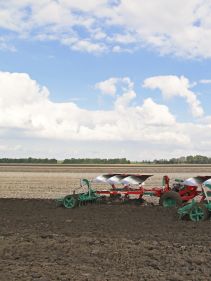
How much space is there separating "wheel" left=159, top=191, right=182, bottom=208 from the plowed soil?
134 centimetres

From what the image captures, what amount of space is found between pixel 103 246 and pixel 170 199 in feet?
23.8

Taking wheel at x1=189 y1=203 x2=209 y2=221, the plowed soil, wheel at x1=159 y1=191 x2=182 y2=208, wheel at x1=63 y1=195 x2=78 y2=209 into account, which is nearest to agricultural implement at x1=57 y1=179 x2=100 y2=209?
wheel at x1=63 y1=195 x2=78 y2=209

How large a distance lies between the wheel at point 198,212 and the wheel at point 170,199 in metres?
3.16

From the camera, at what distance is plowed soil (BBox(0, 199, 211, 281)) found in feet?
26.5

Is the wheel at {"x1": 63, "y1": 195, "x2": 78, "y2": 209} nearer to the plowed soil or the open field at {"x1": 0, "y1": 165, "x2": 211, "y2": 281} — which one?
the open field at {"x1": 0, "y1": 165, "x2": 211, "y2": 281}

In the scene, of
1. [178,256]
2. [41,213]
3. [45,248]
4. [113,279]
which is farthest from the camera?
[41,213]

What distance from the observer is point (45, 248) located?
9992mm

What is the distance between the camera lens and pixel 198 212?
13.6m

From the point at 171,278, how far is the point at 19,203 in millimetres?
11178

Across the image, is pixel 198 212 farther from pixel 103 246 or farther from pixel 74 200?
pixel 74 200

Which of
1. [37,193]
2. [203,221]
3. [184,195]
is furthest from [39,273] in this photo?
[37,193]

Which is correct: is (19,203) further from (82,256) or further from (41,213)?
(82,256)

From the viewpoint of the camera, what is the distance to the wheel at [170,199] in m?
16.8

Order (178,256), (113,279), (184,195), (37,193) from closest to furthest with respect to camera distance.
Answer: (113,279) < (178,256) < (184,195) < (37,193)
